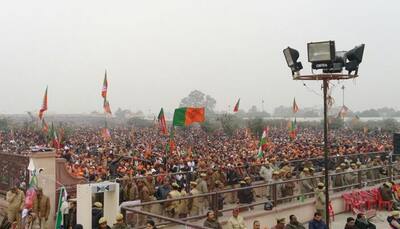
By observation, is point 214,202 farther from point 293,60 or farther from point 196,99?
point 196,99

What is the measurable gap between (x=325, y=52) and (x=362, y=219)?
13.0 ft

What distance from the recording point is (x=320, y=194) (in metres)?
12.0

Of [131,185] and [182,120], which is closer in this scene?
[131,185]

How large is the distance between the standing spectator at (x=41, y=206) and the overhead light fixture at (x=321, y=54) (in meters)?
7.47

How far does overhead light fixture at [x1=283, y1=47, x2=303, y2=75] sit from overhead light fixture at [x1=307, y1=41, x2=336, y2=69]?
0.43 metres

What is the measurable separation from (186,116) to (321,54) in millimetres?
7867

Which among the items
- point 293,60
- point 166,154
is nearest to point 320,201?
point 293,60

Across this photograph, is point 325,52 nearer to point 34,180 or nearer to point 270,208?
point 270,208

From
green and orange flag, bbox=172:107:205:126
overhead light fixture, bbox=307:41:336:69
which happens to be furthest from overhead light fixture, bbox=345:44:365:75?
green and orange flag, bbox=172:107:205:126

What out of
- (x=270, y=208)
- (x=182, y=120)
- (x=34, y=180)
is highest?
(x=182, y=120)

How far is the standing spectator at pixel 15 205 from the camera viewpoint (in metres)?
11.8

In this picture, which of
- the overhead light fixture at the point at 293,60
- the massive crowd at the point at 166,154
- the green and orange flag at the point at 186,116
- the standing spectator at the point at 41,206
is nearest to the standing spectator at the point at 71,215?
the standing spectator at the point at 41,206

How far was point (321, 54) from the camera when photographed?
8.50m

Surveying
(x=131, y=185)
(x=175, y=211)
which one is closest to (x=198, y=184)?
(x=131, y=185)
